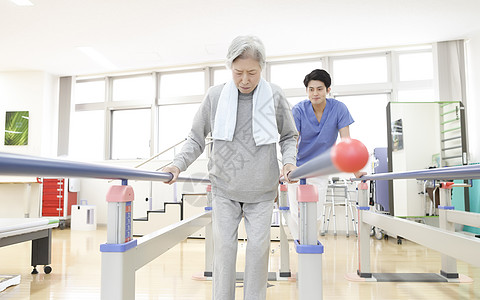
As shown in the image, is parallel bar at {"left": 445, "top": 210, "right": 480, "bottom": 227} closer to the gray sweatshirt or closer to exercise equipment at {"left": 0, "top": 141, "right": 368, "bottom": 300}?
the gray sweatshirt

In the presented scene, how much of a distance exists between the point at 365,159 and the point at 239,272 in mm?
2877

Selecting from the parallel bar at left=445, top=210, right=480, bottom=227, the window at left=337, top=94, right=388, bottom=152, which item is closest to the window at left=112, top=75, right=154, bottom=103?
the window at left=337, top=94, right=388, bottom=152

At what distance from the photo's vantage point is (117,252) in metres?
0.92

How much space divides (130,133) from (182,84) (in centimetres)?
150

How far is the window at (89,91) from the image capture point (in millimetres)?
7637

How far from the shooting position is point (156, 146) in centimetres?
717

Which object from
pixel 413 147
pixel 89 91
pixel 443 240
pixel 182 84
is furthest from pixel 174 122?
pixel 443 240

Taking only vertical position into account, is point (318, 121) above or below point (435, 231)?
above

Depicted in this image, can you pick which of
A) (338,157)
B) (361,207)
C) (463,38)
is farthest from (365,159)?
(463,38)

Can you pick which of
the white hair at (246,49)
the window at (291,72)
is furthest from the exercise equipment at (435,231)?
the window at (291,72)

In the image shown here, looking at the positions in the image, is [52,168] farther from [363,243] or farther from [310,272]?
[363,243]

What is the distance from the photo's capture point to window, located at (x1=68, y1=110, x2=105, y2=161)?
7.53 metres

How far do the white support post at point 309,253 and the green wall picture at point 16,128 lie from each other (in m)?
7.31

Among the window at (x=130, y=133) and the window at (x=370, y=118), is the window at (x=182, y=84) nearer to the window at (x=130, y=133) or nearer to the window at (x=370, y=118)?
the window at (x=130, y=133)
